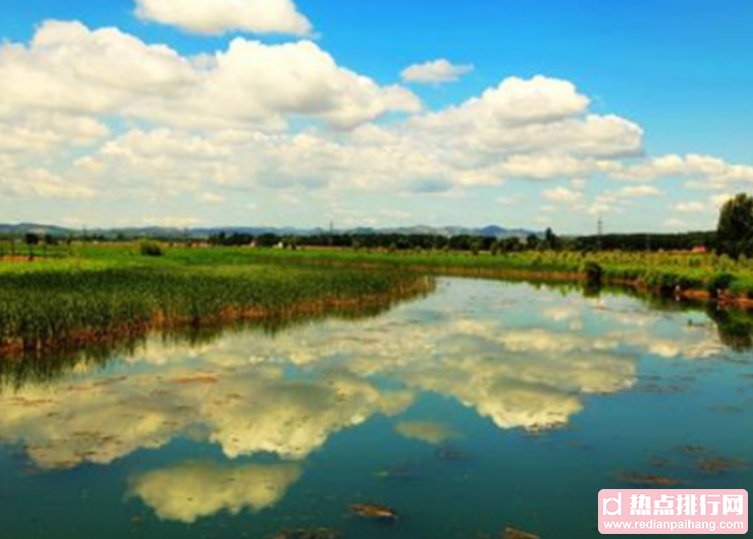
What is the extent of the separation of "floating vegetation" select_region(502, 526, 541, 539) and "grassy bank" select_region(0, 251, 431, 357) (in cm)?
1891

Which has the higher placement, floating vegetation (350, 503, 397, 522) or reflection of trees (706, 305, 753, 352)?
reflection of trees (706, 305, 753, 352)

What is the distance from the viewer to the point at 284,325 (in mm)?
34094

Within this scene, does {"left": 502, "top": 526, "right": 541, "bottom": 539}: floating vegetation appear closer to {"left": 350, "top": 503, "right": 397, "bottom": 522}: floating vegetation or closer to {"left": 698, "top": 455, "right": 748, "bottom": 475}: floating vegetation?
{"left": 350, "top": 503, "right": 397, "bottom": 522}: floating vegetation

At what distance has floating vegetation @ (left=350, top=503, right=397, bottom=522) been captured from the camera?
11.5 meters

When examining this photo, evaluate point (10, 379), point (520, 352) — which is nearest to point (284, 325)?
point (520, 352)

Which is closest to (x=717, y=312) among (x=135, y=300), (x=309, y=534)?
(x=135, y=300)

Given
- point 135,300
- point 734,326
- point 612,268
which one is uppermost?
point 612,268

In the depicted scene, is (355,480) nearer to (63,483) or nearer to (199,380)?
(63,483)

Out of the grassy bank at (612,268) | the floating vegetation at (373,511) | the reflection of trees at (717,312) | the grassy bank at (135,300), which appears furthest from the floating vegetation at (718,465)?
the grassy bank at (612,268)

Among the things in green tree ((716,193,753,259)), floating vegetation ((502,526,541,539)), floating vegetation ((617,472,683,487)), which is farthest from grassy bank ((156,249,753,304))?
floating vegetation ((502,526,541,539))

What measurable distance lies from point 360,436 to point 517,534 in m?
5.89

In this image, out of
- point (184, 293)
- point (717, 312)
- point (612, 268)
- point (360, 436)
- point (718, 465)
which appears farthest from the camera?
point (612, 268)

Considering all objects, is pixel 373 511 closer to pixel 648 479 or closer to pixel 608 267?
pixel 648 479

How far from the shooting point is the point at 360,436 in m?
16.3
